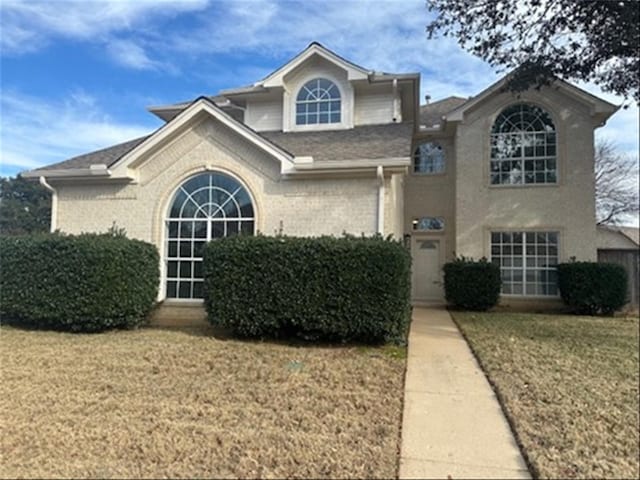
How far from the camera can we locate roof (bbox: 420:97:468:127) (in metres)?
16.8

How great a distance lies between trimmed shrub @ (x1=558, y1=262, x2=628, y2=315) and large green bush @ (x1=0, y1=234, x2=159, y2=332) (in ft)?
40.4

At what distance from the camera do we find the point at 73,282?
29.5 ft

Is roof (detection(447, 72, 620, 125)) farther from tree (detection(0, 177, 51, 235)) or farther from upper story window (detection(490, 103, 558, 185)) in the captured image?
tree (detection(0, 177, 51, 235))

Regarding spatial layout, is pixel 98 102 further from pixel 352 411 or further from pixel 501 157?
pixel 501 157

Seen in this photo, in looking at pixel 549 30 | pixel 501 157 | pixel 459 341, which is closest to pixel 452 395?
pixel 459 341

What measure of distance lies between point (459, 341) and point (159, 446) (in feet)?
21.0

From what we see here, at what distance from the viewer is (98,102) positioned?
40.5 ft

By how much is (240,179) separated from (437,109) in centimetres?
1144

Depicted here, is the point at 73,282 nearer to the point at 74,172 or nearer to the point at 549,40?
the point at 74,172

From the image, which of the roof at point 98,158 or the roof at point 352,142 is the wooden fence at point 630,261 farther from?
the roof at point 98,158

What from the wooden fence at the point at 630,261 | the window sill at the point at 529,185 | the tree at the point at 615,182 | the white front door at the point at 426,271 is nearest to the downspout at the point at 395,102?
the window sill at the point at 529,185

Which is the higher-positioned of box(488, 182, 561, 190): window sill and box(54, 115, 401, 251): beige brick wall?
box(488, 182, 561, 190): window sill

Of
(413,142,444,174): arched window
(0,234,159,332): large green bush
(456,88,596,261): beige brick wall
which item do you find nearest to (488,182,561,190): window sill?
(456,88,596,261): beige brick wall

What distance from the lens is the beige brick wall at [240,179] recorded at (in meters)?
9.76
